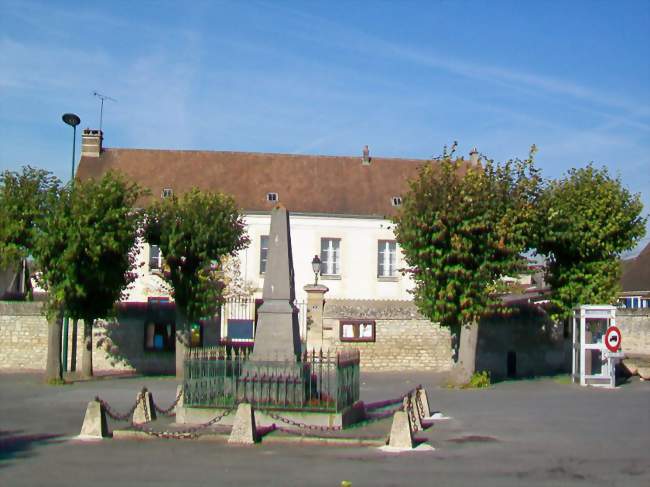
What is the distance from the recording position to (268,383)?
43.9 ft

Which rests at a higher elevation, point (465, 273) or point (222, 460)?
point (465, 273)

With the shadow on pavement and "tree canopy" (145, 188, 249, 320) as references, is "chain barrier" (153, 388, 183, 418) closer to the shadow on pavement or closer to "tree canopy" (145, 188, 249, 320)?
the shadow on pavement

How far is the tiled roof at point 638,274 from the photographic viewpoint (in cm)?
4434

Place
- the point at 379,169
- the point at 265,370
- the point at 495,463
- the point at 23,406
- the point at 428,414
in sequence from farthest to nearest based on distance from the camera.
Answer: the point at 379,169, the point at 23,406, the point at 428,414, the point at 265,370, the point at 495,463

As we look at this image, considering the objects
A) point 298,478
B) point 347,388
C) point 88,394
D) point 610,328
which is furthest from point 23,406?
point 610,328

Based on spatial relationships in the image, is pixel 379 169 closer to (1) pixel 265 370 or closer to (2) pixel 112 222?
(2) pixel 112 222

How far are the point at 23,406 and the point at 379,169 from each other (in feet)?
89.5

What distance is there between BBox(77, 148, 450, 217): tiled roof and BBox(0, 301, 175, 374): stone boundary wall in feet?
44.5

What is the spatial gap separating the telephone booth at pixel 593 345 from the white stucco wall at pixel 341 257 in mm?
16022

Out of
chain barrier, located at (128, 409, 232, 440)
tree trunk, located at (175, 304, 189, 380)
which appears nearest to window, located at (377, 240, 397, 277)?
tree trunk, located at (175, 304, 189, 380)

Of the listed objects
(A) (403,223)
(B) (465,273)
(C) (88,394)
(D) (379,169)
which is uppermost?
(D) (379,169)

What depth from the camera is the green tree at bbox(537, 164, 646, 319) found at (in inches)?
935

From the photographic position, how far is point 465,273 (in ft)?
71.3

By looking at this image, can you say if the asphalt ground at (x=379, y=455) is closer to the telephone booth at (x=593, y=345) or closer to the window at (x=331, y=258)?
the telephone booth at (x=593, y=345)
